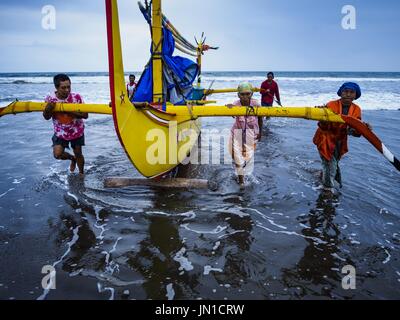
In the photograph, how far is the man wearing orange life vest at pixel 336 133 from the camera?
4.13 metres

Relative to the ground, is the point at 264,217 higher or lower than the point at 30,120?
lower

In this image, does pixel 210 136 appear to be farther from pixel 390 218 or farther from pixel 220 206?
pixel 390 218

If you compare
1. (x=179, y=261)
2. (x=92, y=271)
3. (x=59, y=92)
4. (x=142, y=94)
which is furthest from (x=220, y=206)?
(x=59, y=92)

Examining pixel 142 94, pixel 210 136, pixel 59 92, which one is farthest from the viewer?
pixel 210 136

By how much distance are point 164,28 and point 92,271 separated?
3.84m

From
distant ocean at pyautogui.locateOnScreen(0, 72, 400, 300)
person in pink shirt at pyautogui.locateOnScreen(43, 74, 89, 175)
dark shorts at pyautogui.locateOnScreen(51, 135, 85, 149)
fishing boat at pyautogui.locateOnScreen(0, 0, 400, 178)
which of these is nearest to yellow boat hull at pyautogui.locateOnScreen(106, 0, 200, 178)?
fishing boat at pyautogui.locateOnScreen(0, 0, 400, 178)

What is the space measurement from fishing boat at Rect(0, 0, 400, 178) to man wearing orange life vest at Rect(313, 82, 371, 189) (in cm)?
42

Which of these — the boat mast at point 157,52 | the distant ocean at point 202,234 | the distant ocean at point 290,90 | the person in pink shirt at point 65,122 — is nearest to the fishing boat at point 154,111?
the boat mast at point 157,52

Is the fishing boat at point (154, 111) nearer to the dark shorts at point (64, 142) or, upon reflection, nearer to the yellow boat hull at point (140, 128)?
the yellow boat hull at point (140, 128)

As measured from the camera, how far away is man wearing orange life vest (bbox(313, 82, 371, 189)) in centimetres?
413

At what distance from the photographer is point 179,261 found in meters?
2.99

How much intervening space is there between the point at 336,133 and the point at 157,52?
300 centimetres

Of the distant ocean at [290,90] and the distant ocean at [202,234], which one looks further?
the distant ocean at [290,90]

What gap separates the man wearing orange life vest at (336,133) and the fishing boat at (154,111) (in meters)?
0.42
